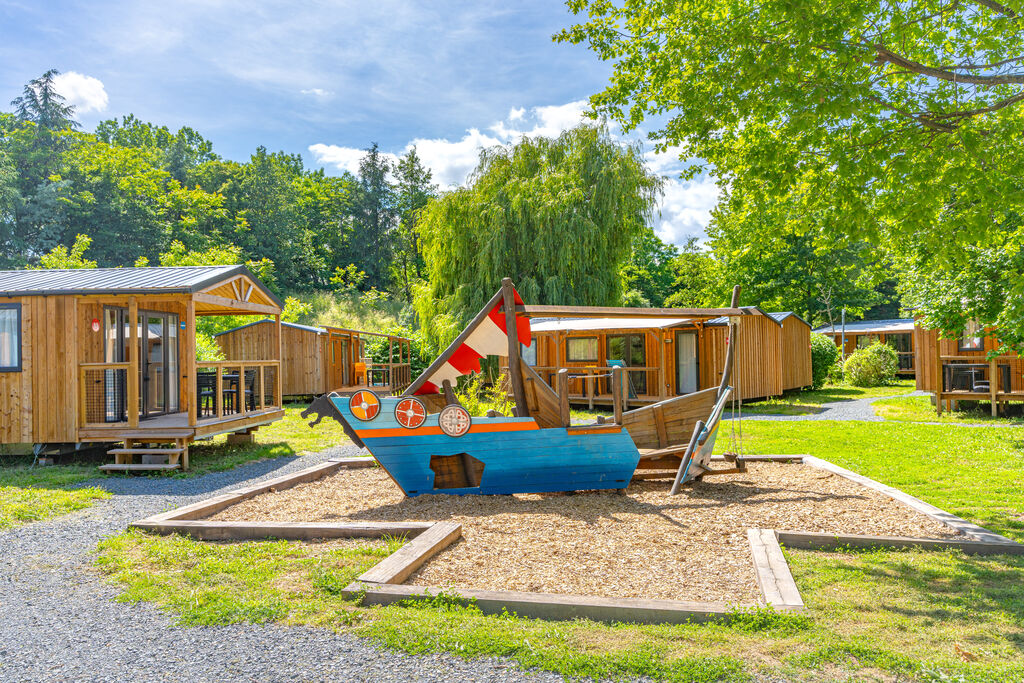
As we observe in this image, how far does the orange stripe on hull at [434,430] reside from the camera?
644cm

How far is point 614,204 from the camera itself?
21344 mm

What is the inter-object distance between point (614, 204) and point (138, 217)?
33.5m

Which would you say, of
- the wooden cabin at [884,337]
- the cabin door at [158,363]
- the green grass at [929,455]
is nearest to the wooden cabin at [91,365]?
the cabin door at [158,363]

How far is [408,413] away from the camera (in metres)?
6.42

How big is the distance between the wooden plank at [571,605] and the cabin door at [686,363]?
14886mm

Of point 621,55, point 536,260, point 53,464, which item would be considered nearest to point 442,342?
point 536,260

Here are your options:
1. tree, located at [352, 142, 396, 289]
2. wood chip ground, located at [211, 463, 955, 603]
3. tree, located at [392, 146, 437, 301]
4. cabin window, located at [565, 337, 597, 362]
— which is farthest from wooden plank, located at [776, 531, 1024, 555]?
tree, located at [352, 142, 396, 289]

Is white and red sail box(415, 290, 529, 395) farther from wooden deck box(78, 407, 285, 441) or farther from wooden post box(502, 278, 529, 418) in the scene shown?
wooden deck box(78, 407, 285, 441)

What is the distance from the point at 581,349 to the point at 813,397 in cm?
753

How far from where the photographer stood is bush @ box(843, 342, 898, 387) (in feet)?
79.7

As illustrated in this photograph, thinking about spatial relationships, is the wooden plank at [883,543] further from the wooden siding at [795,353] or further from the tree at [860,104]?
the wooden siding at [795,353]

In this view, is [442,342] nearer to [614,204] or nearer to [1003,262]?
[614,204]

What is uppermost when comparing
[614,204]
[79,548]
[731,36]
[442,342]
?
[614,204]

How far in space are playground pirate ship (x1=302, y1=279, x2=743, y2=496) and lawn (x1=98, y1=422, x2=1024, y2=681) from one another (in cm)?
162
